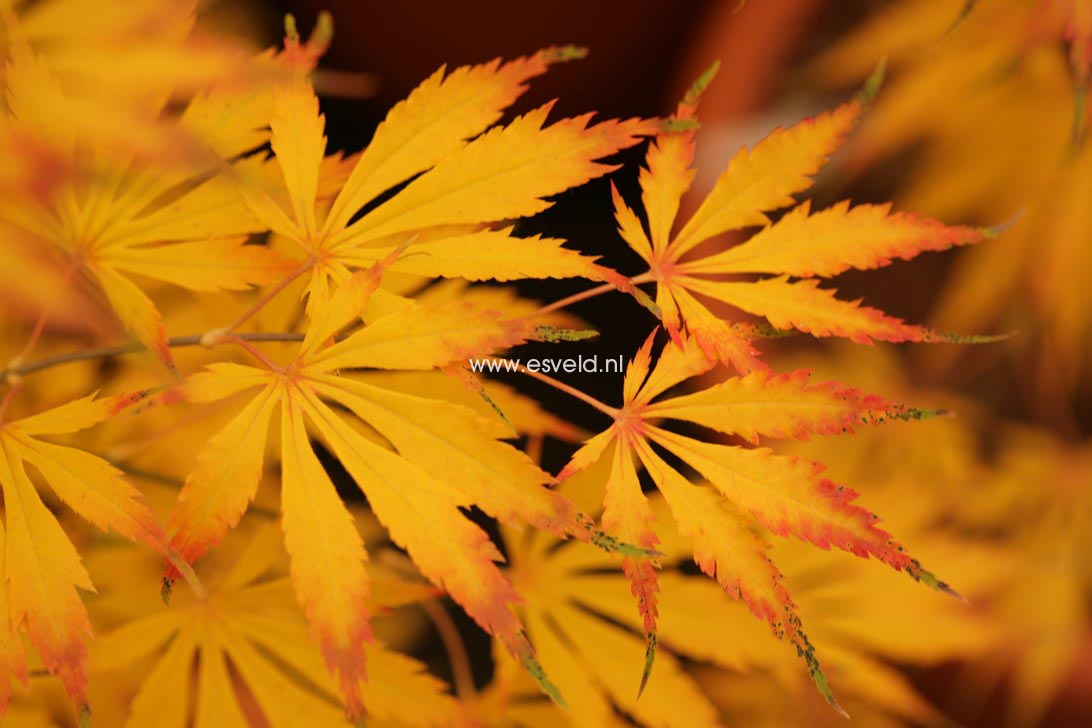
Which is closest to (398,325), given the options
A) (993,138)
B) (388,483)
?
(388,483)

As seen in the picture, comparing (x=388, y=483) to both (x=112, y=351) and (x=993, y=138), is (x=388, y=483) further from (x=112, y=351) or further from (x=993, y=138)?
(x=993, y=138)

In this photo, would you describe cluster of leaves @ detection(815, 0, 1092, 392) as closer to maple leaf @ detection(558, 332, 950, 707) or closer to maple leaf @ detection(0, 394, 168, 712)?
maple leaf @ detection(558, 332, 950, 707)

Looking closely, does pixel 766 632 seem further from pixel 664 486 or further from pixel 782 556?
pixel 664 486

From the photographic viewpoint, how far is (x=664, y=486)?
1.05ft

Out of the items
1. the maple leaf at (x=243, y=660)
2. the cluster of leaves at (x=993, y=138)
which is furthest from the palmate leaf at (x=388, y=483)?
the cluster of leaves at (x=993, y=138)

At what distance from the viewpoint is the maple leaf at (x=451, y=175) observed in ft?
1.03

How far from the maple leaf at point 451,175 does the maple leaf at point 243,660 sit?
0.19 metres

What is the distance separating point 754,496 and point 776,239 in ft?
0.36

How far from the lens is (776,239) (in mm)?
344

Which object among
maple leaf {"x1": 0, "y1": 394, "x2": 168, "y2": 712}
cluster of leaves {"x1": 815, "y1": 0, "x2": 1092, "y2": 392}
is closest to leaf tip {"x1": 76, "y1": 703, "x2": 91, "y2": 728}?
maple leaf {"x1": 0, "y1": 394, "x2": 168, "y2": 712}

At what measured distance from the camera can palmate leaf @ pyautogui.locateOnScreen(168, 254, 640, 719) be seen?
0.29 metres

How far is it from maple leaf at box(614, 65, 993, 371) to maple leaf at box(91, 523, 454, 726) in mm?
213

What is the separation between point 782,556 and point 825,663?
0.07m

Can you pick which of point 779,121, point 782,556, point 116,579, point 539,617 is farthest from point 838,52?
point 116,579
